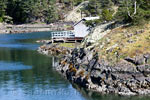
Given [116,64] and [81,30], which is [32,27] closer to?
[81,30]

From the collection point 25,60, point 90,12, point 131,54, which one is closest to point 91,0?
point 90,12

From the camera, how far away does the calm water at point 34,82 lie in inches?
1845

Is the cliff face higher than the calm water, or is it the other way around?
the cliff face

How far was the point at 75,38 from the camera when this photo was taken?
85.9 m

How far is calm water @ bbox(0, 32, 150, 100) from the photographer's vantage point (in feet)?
154

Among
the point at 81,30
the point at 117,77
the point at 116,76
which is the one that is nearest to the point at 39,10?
the point at 81,30

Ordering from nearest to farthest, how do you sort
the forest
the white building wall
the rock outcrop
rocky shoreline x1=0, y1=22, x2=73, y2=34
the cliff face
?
1. the rock outcrop
2. the cliff face
3. the white building wall
4. rocky shoreline x1=0, y1=22, x2=73, y2=34
5. the forest

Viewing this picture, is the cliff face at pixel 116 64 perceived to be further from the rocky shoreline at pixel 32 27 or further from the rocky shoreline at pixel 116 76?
the rocky shoreline at pixel 32 27

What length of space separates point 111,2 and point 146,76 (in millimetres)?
111376

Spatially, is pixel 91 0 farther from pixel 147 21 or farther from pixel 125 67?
pixel 125 67

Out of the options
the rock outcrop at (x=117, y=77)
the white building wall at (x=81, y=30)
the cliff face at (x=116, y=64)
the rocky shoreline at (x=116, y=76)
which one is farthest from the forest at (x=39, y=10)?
the rock outcrop at (x=117, y=77)

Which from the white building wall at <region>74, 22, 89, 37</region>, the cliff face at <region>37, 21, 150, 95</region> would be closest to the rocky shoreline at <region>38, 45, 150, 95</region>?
the cliff face at <region>37, 21, 150, 95</region>

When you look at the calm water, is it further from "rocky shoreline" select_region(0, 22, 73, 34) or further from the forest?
the forest

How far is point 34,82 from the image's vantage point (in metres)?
54.9
